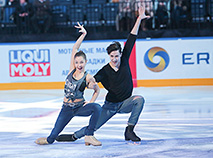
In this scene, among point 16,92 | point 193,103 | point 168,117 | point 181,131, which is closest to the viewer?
point 181,131

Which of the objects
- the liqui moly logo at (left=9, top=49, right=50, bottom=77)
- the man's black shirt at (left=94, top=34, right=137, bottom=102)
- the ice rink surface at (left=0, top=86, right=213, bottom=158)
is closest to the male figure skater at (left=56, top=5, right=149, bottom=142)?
the man's black shirt at (left=94, top=34, right=137, bottom=102)

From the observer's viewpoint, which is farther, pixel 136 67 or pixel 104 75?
pixel 136 67

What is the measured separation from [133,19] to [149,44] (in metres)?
0.88

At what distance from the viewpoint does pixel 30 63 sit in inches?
469

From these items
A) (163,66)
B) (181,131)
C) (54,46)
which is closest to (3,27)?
(54,46)

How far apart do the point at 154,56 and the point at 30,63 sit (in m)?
3.28

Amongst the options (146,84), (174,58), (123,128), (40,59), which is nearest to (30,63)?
(40,59)

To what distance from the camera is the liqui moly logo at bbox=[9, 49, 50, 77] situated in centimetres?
1189

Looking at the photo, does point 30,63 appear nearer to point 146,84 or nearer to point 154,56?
point 146,84

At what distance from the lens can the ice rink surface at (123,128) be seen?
14.1 feet

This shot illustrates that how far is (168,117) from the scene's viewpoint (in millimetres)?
6621

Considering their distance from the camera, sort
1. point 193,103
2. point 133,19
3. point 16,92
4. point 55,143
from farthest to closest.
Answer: point 133,19
point 16,92
point 193,103
point 55,143

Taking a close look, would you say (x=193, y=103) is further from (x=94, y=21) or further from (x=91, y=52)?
(x=94, y=21)

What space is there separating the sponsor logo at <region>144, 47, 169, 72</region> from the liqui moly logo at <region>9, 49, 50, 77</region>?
265cm
